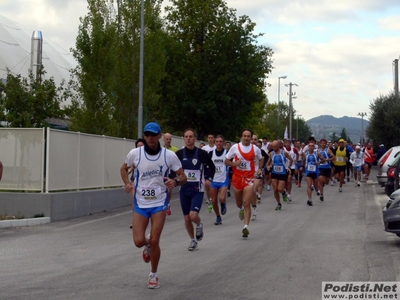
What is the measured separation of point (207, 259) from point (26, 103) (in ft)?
51.0

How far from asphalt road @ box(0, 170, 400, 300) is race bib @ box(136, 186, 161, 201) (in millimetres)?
1009

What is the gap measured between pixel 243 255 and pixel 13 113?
15293 millimetres

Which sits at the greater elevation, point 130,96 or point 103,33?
point 103,33

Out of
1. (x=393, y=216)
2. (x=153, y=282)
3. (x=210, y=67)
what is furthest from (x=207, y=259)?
(x=210, y=67)

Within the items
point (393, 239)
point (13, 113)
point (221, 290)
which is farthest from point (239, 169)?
point (13, 113)

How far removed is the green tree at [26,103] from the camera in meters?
24.7

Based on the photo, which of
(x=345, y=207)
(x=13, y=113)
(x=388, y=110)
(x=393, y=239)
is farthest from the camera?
(x=388, y=110)

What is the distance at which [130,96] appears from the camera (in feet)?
110

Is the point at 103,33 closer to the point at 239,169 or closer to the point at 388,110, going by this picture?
the point at 239,169

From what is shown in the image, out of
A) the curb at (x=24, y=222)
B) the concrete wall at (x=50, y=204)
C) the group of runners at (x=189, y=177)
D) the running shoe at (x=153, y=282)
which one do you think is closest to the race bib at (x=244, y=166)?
the group of runners at (x=189, y=177)

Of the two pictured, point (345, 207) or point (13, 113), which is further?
point (13, 113)

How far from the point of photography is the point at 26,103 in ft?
81.9

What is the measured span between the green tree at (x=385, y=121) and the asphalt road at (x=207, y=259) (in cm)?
3430

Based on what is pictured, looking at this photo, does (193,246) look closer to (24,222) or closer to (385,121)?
(24,222)
